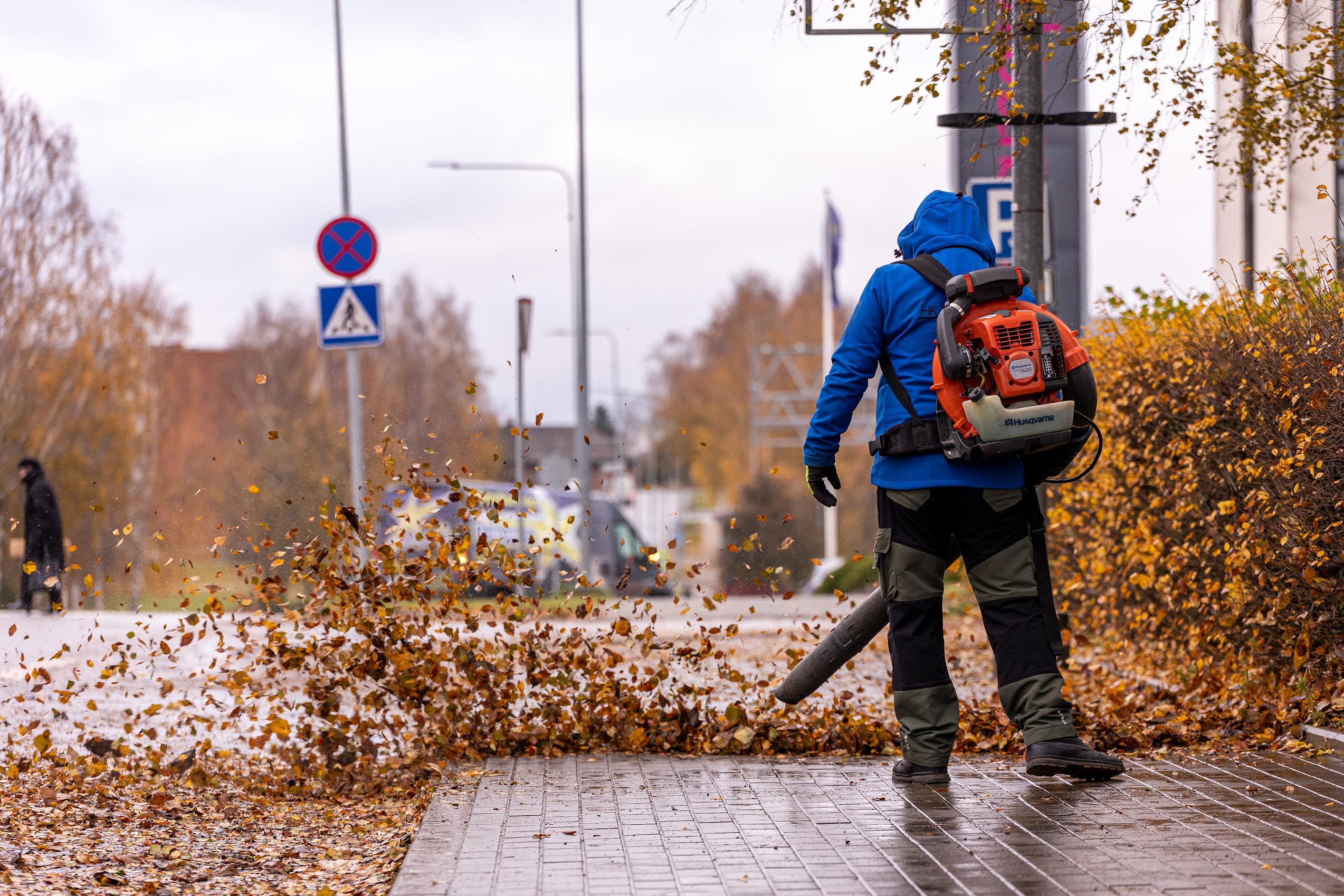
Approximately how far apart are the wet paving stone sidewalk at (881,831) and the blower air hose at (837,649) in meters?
0.35

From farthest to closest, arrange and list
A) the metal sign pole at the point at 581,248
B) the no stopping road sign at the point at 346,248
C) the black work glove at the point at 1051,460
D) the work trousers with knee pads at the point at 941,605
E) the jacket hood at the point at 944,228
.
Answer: the metal sign pole at the point at 581,248
the no stopping road sign at the point at 346,248
the jacket hood at the point at 944,228
the black work glove at the point at 1051,460
the work trousers with knee pads at the point at 941,605

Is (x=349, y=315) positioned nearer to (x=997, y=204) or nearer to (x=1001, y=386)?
(x=997, y=204)

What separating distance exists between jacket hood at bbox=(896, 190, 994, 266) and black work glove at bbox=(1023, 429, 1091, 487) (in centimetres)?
72

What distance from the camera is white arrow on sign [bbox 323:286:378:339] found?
44.6ft

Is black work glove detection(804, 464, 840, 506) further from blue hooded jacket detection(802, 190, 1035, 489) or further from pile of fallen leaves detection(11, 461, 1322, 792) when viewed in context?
pile of fallen leaves detection(11, 461, 1322, 792)

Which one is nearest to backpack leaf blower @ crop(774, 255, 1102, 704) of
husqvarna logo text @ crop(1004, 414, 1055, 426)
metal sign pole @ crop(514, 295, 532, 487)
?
husqvarna logo text @ crop(1004, 414, 1055, 426)

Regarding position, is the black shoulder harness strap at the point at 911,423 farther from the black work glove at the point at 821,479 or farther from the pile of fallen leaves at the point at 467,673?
the pile of fallen leaves at the point at 467,673

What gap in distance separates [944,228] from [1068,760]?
1.95 meters

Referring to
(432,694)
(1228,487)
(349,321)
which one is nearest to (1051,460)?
(1228,487)

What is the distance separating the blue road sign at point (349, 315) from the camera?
13594 millimetres

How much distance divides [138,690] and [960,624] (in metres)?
6.12

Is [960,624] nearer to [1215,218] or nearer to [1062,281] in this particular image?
[1062,281]

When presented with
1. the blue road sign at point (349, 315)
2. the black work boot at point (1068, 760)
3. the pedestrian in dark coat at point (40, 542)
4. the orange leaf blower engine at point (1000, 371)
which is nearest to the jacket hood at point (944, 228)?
the orange leaf blower engine at point (1000, 371)

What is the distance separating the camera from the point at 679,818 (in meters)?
5.18
